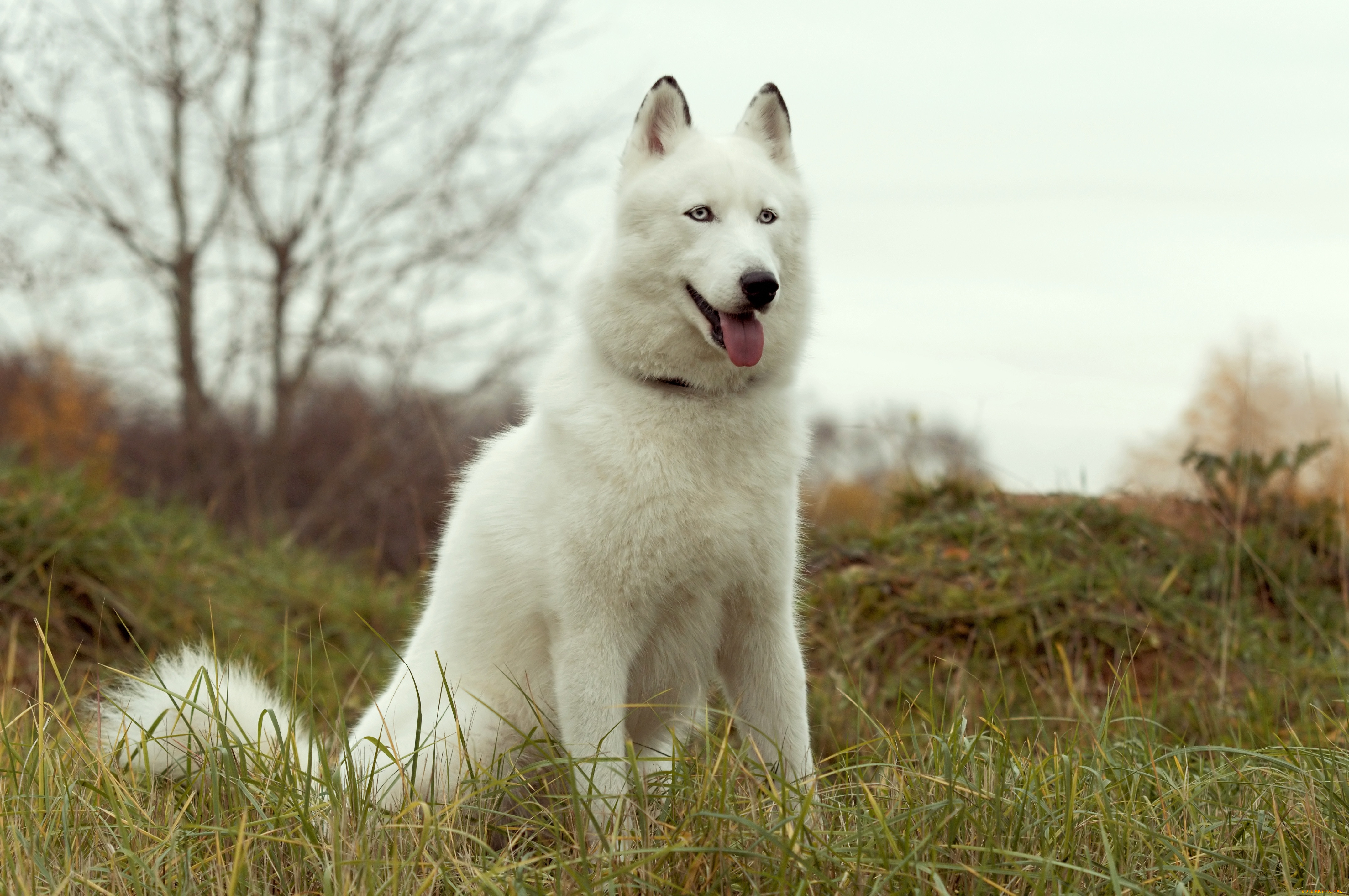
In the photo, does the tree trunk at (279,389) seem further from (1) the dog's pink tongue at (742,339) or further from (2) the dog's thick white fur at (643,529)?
(1) the dog's pink tongue at (742,339)

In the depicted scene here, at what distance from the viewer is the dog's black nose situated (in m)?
2.70

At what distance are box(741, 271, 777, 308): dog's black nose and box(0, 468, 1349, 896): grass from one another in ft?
3.02

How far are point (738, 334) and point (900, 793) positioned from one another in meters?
1.17

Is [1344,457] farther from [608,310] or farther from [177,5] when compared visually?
[177,5]

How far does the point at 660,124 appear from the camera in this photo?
10.2ft

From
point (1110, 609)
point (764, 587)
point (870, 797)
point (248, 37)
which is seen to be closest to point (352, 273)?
point (248, 37)

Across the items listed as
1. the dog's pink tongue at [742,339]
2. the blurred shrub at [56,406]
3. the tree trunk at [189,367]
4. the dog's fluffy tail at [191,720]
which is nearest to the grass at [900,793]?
the dog's fluffy tail at [191,720]

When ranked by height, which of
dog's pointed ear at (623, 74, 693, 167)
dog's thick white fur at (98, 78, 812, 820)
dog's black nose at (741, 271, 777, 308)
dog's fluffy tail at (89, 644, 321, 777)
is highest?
dog's pointed ear at (623, 74, 693, 167)

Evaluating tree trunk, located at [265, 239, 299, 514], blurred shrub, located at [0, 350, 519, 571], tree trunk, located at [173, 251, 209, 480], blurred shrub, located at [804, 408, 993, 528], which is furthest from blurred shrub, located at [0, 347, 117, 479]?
blurred shrub, located at [804, 408, 993, 528]

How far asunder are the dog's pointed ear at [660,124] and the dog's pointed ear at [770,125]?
0.19 metres

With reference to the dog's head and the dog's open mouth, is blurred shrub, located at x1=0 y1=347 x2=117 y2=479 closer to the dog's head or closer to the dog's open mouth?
the dog's head

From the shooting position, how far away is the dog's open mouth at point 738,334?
281cm

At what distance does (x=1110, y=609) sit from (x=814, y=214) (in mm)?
2647

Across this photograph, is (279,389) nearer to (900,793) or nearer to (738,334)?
(738,334)
